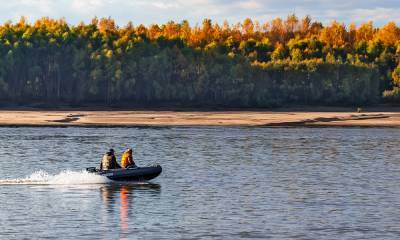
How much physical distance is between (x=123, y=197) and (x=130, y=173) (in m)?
4.62

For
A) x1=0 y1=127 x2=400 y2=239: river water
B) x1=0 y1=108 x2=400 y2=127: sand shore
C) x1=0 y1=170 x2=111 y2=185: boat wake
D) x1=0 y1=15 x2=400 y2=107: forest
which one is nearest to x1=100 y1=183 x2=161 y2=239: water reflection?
x1=0 y1=127 x2=400 y2=239: river water

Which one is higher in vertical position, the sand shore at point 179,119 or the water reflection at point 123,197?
the sand shore at point 179,119

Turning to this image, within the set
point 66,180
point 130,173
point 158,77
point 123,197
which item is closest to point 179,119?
point 158,77

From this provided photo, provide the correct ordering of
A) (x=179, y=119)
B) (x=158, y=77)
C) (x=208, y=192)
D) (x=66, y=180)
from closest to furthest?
(x=208, y=192) < (x=66, y=180) < (x=179, y=119) < (x=158, y=77)

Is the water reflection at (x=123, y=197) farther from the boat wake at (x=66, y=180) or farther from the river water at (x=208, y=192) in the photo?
the boat wake at (x=66, y=180)

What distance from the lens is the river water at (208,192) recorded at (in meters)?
36.8

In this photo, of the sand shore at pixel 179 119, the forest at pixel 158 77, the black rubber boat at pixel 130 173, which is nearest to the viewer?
the black rubber boat at pixel 130 173

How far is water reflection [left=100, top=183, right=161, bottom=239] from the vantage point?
38.7 m

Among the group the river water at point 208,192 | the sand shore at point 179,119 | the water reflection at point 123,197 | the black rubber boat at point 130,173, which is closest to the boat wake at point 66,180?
the river water at point 208,192

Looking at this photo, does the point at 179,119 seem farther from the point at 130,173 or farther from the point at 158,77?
the point at 130,173

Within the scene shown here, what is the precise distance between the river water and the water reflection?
0.19ft

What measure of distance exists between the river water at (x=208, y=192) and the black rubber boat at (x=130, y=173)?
543 millimetres

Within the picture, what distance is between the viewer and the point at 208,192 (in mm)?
48656

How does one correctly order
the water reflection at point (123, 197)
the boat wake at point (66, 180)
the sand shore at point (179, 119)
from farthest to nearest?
the sand shore at point (179, 119), the boat wake at point (66, 180), the water reflection at point (123, 197)
